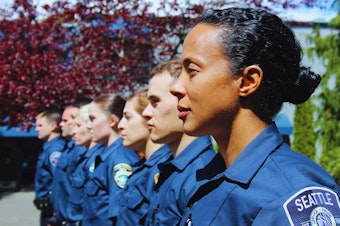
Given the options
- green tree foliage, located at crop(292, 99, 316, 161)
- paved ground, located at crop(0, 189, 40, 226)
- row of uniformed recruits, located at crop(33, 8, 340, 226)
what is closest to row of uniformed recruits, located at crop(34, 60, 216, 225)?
row of uniformed recruits, located at crop(33, 8, 340, 226)

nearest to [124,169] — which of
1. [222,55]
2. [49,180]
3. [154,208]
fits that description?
[154,208]

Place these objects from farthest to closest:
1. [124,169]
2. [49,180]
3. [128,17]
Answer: [128,17], [49,180], [124,169]

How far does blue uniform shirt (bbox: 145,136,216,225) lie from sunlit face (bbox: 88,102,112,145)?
248 cm

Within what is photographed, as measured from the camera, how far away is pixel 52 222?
788cm

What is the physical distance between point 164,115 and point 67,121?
498 centimetres

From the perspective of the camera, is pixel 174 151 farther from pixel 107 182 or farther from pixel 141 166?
pixel 107 182

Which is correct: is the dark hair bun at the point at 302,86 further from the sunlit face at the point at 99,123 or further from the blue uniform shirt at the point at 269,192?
the sunlit face at the point at 99,123

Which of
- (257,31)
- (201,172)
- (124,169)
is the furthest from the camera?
(124,169)

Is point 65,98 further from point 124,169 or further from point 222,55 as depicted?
point 222,55

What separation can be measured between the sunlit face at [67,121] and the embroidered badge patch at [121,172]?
2.80 meters

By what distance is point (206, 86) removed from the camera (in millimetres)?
1858

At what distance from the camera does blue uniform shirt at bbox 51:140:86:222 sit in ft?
Answer: 23.7

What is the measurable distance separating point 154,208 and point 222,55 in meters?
1.65

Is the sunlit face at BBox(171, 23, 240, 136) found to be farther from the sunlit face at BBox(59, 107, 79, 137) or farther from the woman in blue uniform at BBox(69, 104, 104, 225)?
the sunlit face at BBox(59, 107, 79, 137)
